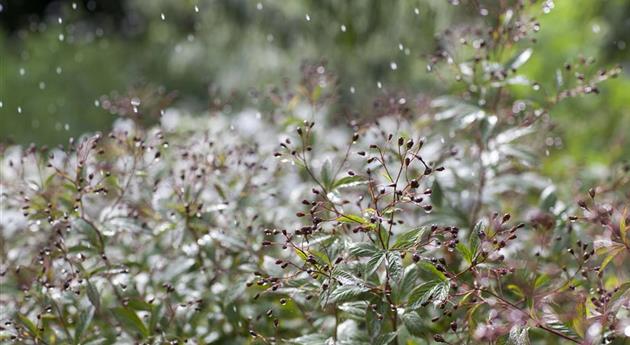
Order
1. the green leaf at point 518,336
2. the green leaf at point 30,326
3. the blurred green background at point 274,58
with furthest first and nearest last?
the blurred green background at point 274,58, the green leaf at point 30,326, the green leaf at point 518,336

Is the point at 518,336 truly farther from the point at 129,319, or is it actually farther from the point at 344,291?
the point at 129,319

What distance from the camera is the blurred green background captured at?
3824 mm

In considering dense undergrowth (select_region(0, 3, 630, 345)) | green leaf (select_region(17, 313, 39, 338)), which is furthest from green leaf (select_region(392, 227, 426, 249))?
green leaf (select_region(17, 313, 39, 338))

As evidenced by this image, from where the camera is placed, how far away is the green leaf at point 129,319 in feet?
5.09

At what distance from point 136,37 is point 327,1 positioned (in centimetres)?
475

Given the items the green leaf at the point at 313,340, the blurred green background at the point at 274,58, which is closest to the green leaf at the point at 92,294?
the green leaf at the point at 313,340

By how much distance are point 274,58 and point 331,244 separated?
536 centimetres

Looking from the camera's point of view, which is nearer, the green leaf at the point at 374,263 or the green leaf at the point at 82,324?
the green leaf at the point at 374,263

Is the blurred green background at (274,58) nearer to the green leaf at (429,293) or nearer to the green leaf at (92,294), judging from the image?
the green leaf at (92,294)

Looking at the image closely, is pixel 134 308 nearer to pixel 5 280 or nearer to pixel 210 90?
pixel 5 280

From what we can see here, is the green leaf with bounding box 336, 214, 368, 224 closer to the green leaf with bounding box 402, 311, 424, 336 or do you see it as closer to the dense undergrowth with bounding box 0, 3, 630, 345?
the dense undergrowth with bounding box 0, 3, 630, 345

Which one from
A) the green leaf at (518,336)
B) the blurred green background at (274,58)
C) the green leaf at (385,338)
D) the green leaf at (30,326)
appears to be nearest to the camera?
the green leaf at (518,336)

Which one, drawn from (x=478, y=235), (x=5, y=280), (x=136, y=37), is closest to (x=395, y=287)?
(x=478, y=235)

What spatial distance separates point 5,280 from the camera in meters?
1.78
